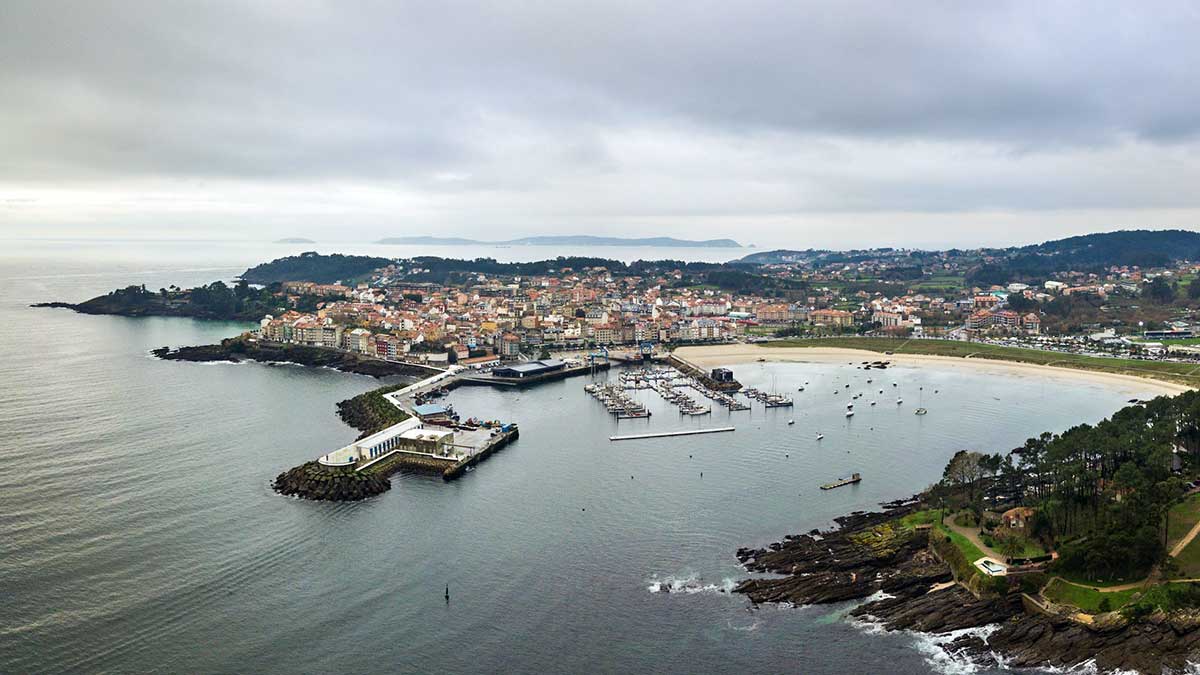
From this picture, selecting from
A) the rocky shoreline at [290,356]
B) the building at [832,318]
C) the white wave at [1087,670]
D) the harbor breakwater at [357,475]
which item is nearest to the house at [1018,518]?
the white wave at [1087,670]

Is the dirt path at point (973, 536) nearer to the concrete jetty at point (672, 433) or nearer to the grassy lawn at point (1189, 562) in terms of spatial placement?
the grassy lawn at point (1189, 562)

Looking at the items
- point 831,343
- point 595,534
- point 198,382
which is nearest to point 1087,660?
point 595,534

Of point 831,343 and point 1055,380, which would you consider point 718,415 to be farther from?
point 831,343

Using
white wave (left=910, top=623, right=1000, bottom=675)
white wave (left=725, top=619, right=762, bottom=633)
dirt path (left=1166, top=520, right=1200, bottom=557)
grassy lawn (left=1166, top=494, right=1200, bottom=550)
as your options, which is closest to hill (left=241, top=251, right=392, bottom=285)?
white wave (left=725, top=619, right=762, bottom=633)

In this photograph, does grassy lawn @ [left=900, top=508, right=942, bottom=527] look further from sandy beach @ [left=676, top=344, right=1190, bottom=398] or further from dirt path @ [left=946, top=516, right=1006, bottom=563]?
sandy beach @ [left=676, top=344, right=1190, bottom=398]

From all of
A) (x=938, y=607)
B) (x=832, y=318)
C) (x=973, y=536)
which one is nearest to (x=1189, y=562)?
(x=973, y=536)

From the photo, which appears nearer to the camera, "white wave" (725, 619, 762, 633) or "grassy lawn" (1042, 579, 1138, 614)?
"grassy lawn" (1042, 579, 1138, 614)

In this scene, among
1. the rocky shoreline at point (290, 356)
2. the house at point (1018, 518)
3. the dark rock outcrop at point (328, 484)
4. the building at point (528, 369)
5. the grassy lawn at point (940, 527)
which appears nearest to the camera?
the grassy lawn at point (940, 527)
